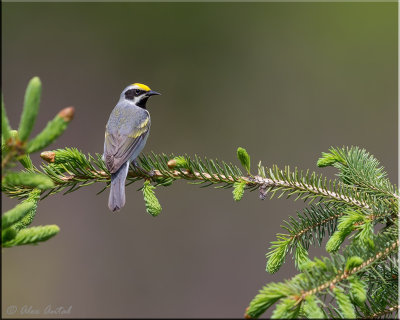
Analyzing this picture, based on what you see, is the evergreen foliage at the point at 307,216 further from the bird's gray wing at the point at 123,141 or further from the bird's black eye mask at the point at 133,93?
the bird's black eye mask at the point at 133,93

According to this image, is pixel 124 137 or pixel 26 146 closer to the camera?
pixel 26 146

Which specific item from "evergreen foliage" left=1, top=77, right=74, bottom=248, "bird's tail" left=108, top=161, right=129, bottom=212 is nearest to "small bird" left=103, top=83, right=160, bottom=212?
"bird's tail" left=108, top=161, right=129, bottom=212

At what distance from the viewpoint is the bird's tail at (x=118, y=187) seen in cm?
240

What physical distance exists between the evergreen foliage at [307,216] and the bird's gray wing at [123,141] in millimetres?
77

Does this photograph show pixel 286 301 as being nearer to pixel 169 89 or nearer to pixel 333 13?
pixel 169 89

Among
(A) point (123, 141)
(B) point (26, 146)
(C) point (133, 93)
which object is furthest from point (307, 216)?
(C) point (133, 93)

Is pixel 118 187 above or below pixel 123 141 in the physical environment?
below

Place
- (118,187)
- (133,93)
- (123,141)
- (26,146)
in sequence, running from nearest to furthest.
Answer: (26,146) < (118,187) < (123,141) < (133,93)

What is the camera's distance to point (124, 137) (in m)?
3.07

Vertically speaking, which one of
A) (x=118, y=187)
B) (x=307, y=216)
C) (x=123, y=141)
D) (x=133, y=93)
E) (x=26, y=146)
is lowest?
(x=307, y=216)

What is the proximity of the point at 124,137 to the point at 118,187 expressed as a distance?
2.38 ft

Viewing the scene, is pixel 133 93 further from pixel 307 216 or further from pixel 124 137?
pixel 307 216

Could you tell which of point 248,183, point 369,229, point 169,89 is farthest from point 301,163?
point 369,229

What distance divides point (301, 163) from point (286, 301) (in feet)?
16.4
